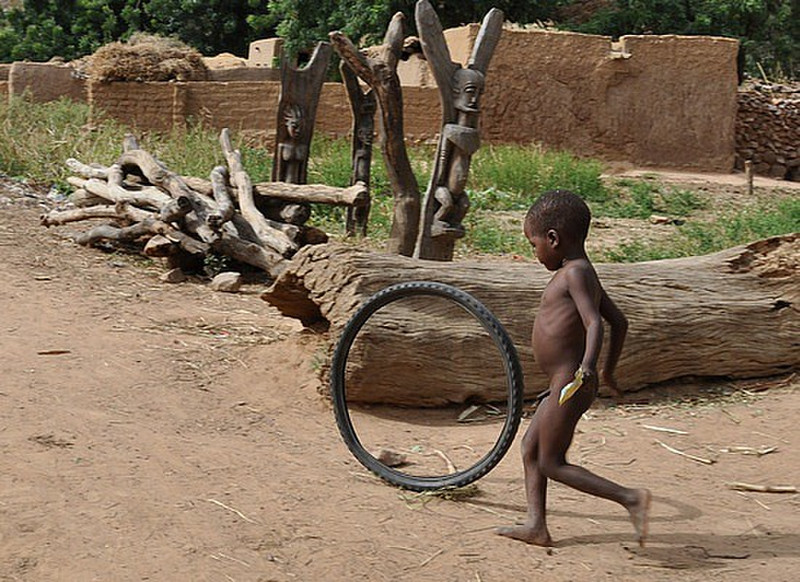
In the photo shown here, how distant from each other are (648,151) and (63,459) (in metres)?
14.0

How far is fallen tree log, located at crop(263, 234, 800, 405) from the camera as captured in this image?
4.98 m

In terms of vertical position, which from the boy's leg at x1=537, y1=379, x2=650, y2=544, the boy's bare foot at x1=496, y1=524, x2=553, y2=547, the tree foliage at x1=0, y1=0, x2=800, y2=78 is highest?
the tree foliage at x1=0, y1=0, x2=800, y2=78

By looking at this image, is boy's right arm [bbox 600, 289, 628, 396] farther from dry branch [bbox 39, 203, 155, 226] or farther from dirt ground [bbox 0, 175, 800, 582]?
dry branch [bbox 39, 203, 155, 226]

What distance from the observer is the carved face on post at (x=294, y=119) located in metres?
9.35

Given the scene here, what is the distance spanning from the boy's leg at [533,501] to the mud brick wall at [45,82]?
12.9 meters

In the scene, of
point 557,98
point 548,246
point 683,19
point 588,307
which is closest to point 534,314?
point 548,246

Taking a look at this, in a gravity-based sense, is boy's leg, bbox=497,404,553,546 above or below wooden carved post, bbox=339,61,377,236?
below

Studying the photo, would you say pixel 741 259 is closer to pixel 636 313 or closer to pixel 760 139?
pixel 636 313

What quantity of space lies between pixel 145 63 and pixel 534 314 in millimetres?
10724

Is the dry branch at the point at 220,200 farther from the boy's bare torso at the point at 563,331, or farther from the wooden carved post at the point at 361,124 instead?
the boy's bare torso at the point at 563,331

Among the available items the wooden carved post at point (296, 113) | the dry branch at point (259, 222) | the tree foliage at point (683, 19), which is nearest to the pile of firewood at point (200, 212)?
the dry branch at point (259, 222)

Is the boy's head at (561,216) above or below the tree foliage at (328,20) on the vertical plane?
below

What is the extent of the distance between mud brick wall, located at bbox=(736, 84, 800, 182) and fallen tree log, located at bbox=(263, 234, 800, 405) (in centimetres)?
1319

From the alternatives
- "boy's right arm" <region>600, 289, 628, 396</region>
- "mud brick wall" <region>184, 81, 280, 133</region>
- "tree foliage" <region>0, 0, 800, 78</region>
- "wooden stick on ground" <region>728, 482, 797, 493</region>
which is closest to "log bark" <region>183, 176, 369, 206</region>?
"wooden stick on ground" <region>728, 482, 797, 493</region>
